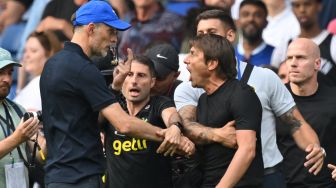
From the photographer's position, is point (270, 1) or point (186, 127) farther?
point (270, 1)

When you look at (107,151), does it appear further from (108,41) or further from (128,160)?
(108,41)

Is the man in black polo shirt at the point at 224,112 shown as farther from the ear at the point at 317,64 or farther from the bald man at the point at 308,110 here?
the ear at the point at 317,64

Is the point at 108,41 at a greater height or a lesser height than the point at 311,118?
greater

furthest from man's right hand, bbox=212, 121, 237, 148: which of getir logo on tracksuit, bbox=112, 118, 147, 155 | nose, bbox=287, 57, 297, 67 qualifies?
nose, bbox=287, 57, 297, 67

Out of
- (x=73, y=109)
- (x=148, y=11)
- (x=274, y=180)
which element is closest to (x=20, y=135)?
(x=73, y=109)

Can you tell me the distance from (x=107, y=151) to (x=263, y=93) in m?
1.29

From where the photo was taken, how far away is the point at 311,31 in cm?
1127

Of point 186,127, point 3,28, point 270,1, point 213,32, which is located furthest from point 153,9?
point 186,127

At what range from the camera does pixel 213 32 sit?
8898mm

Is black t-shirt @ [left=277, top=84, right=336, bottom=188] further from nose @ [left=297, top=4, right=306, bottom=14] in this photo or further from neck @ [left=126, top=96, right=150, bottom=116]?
Result: nose @ [left=297, top=4, right=306, bottom=14]

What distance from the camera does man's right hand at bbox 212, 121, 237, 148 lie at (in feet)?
25.7

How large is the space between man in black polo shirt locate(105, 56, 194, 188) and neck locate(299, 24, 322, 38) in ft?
9.59

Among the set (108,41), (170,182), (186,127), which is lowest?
(170,182)

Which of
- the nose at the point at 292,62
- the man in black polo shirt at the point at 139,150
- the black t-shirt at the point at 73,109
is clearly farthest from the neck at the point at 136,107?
the nose at the point at 292,62
